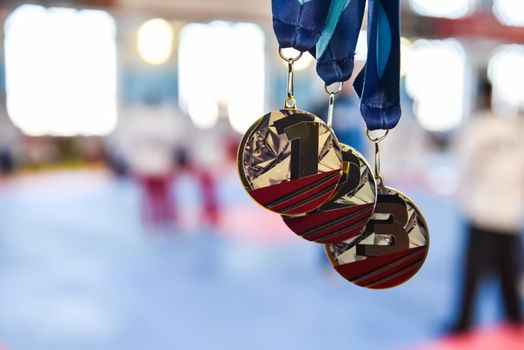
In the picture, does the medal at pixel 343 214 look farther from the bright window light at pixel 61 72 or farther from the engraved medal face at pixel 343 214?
the bright window light at pixel 61 72

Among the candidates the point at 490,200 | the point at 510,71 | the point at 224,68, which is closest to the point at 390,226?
the point at 490,200

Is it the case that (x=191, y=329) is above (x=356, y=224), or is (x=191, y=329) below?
below

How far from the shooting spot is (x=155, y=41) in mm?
11172

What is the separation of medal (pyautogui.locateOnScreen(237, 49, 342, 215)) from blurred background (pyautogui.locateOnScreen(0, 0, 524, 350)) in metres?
0.15

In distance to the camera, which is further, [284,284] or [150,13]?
[150,13]

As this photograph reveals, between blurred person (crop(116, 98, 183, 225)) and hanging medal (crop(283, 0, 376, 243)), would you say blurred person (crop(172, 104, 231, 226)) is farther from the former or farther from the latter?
hanging medal (crop(283, 0, 376, 243))

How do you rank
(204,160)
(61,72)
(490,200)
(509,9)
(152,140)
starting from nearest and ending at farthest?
1. (490,200)
2. (152,140)
3. (204,160)
4. (61,72)
5. (509,9)

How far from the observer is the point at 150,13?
22.5ft

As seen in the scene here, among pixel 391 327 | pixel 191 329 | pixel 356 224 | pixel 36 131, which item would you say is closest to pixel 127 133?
pixel 191 329

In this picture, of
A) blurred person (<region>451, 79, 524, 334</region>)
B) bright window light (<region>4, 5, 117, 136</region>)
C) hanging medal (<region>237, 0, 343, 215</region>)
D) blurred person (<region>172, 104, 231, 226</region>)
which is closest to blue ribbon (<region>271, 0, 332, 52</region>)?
hanging medal (<region>237, 0, 343, 215</region>)

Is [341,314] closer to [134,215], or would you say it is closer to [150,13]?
[134,215]

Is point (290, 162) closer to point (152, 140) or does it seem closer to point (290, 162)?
point (290, 162)

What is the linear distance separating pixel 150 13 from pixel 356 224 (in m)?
6.73

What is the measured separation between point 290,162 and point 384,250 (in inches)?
6.7
